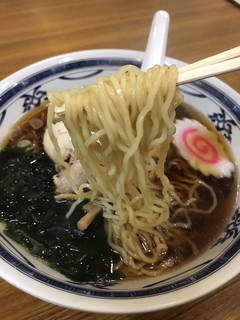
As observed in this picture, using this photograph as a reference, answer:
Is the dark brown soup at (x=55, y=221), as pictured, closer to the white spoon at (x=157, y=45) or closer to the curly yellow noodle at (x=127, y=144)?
the curly yellow noodle at (x=127, y=144)

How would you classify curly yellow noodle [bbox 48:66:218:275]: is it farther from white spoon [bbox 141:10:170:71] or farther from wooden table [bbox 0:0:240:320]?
wooden table [bbox 0:0:240:320]

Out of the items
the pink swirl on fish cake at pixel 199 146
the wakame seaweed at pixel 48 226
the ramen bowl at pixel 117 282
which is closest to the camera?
the ramen bowl at pixel 117 282

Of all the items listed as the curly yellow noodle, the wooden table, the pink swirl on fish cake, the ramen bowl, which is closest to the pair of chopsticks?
the curly yellow noodle

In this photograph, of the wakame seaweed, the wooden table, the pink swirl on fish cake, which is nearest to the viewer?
the wakame seaweed

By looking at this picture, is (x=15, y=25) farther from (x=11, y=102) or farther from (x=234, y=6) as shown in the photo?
(x=234, y=6)

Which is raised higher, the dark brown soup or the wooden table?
the wooden table

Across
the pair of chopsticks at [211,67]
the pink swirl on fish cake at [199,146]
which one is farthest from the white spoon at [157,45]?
the pair of chopsticks at [211,67]
